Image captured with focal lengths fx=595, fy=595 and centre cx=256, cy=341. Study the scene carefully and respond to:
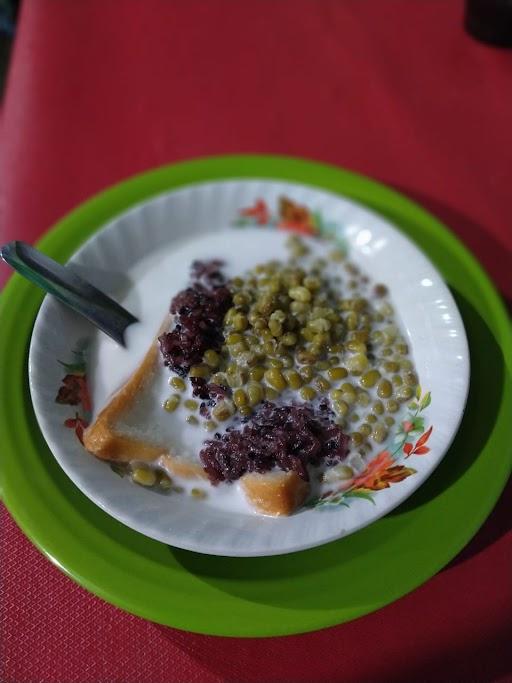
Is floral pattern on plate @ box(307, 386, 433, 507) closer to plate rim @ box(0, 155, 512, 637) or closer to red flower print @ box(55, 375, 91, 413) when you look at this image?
plate rim @ box(0, 155, 512, 637)

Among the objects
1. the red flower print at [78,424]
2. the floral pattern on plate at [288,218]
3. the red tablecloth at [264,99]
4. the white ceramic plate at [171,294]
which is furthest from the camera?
the red tablecloth at [264,99]

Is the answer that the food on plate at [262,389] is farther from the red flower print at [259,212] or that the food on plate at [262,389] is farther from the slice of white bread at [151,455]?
the red flower print at [259,212]

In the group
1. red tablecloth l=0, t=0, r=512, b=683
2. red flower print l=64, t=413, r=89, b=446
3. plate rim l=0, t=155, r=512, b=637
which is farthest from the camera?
red tablecloth l=0, t=0, r=512, b=683

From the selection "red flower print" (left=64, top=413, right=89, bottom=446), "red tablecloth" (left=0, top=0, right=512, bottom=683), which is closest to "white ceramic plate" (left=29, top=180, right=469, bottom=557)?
"red flower print" (left=64, top=413, right=89, bottom=446)

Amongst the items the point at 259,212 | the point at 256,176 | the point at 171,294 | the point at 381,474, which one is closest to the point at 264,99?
the point at 256,176

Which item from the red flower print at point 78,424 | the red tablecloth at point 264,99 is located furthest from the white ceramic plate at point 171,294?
the red tablecloth at point 264,99

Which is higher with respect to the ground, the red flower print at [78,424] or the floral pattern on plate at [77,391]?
the floral pattern on plate at [77,391]

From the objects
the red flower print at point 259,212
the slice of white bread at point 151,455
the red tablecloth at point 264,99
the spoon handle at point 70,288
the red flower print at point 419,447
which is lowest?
the slice of white bread at point 151,455

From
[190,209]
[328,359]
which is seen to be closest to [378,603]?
[328,359]
